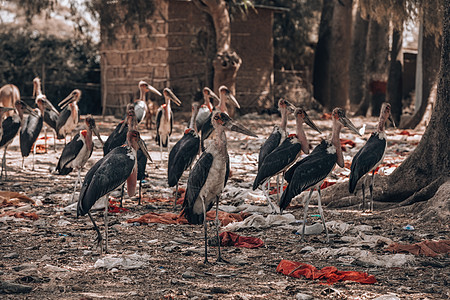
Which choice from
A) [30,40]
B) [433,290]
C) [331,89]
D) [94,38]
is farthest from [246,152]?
[94,38]

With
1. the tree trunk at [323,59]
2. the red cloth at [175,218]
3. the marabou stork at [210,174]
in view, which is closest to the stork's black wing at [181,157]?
the red cloth at [175,218]

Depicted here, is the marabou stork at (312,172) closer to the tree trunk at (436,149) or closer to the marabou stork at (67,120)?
the tree trunk at (436,149)

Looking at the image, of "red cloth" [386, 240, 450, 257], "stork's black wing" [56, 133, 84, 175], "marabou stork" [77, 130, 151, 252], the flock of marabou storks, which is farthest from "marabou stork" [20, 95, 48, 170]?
"red cloth" [386, 240, 450, 257]

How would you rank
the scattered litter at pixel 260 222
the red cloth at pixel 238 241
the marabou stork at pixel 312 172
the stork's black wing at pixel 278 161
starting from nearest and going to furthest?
the red cloth at pixel 238 241 < the marabou stork at pixel 312 172 < the scattered litter at pixel 260 222 < the stork's black wing at pixel 278 161

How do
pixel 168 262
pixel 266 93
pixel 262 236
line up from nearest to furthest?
pixel 168 262 → pixel 262 236 → pixel 266 93

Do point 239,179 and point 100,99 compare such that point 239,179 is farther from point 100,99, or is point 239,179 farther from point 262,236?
point 100,99

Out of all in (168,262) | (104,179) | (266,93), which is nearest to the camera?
(168,262)

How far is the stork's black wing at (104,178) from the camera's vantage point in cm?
586

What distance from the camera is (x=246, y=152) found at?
12695 millimetres

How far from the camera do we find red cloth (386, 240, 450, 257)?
554 cm

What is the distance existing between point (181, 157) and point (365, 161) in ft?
7.07

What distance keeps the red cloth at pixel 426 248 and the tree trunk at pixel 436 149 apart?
1.57m

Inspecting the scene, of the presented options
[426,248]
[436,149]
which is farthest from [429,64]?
[426,248]

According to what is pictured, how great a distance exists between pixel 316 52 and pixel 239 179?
1503cm
